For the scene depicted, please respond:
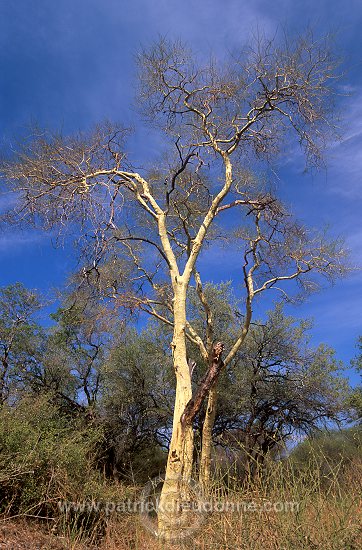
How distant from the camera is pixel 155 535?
25.7 feet

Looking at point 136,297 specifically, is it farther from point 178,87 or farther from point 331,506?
point 331,506

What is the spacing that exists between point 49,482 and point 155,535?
248cm

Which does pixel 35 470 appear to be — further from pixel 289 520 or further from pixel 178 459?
pixel 289 520

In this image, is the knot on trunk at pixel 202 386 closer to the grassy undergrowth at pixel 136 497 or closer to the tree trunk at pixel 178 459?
the tree trunk at pixel 178 459

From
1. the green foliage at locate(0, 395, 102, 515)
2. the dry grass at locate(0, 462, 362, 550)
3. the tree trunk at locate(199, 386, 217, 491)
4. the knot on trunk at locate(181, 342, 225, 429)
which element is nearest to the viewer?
the dry grass at locate(0, 462, 362, 550)

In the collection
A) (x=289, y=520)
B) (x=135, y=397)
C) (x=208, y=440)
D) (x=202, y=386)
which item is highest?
(x=135, y=397)

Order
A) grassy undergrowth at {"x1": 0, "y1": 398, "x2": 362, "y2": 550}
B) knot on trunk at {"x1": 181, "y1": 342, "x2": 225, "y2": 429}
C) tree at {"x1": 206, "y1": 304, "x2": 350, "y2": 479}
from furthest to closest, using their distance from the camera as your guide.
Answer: tree at {"x1": 206, "y1": 304, "x2": 350, "y2": 479} → knot on trunk at {"x1": 181, "y1": 342, "x2": 225, "y2": 429} → grassy undergrowth at {"x1": 0, "y1": 398, "x2": 362, "y2": 550}

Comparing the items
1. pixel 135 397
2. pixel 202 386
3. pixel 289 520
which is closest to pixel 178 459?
pixel 202 386

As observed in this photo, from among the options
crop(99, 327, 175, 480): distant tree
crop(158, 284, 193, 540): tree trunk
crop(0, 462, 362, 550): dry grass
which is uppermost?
crop(99, 327, 175, 480): distant tree

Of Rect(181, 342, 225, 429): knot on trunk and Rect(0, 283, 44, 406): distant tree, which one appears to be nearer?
Rect(181, 342, 225, 429): knot on trunk

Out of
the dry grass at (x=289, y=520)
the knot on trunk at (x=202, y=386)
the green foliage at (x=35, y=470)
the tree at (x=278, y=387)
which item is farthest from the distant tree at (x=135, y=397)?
the dry grass at (x=289, y=520)

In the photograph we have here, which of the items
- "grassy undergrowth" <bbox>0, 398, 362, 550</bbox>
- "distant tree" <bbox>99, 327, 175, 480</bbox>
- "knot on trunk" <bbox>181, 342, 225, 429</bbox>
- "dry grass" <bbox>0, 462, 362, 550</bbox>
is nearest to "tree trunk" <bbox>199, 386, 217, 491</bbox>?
"grassy undergrowth" <bbox>0, 398, 362, 550</bbox>

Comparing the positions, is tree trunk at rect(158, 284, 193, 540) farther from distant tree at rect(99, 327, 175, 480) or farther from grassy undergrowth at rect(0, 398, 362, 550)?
distant tree at rect(99, 327, 175, 480)

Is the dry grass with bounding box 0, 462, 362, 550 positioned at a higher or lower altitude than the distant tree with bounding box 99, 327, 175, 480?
lower
